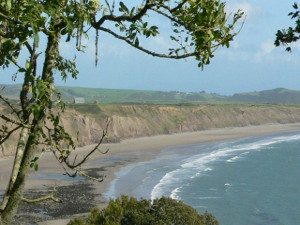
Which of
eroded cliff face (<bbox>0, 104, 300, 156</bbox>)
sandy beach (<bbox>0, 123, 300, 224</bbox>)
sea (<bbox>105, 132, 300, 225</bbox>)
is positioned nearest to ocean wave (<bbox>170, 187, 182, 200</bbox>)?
sea (<bbox>105, 132, 300, 225</bbox>)

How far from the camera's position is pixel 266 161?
93.6 meters

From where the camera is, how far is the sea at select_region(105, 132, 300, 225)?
5241cm

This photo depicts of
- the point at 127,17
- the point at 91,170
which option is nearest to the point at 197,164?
the point at 91,170

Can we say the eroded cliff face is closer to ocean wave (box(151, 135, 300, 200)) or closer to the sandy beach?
the sandy beach

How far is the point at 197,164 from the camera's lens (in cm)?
8288

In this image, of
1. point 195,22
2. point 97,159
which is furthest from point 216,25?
point 97,159

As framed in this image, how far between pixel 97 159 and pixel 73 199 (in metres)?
33.5

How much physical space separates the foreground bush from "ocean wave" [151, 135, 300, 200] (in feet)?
64.2

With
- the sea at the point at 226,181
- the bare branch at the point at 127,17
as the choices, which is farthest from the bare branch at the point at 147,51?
the sea at the point at 226,181

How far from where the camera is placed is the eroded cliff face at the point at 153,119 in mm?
106062

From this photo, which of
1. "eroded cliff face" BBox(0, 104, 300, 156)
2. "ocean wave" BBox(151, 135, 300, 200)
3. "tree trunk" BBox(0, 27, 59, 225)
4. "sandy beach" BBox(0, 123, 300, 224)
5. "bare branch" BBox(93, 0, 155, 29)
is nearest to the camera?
"bare branch" BBox(93, 0, 155, 29)

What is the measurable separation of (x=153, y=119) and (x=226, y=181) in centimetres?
6205

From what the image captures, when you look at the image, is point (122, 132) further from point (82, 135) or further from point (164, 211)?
point (164, 211)

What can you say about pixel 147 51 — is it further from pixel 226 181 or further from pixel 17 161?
pixel 226 181
